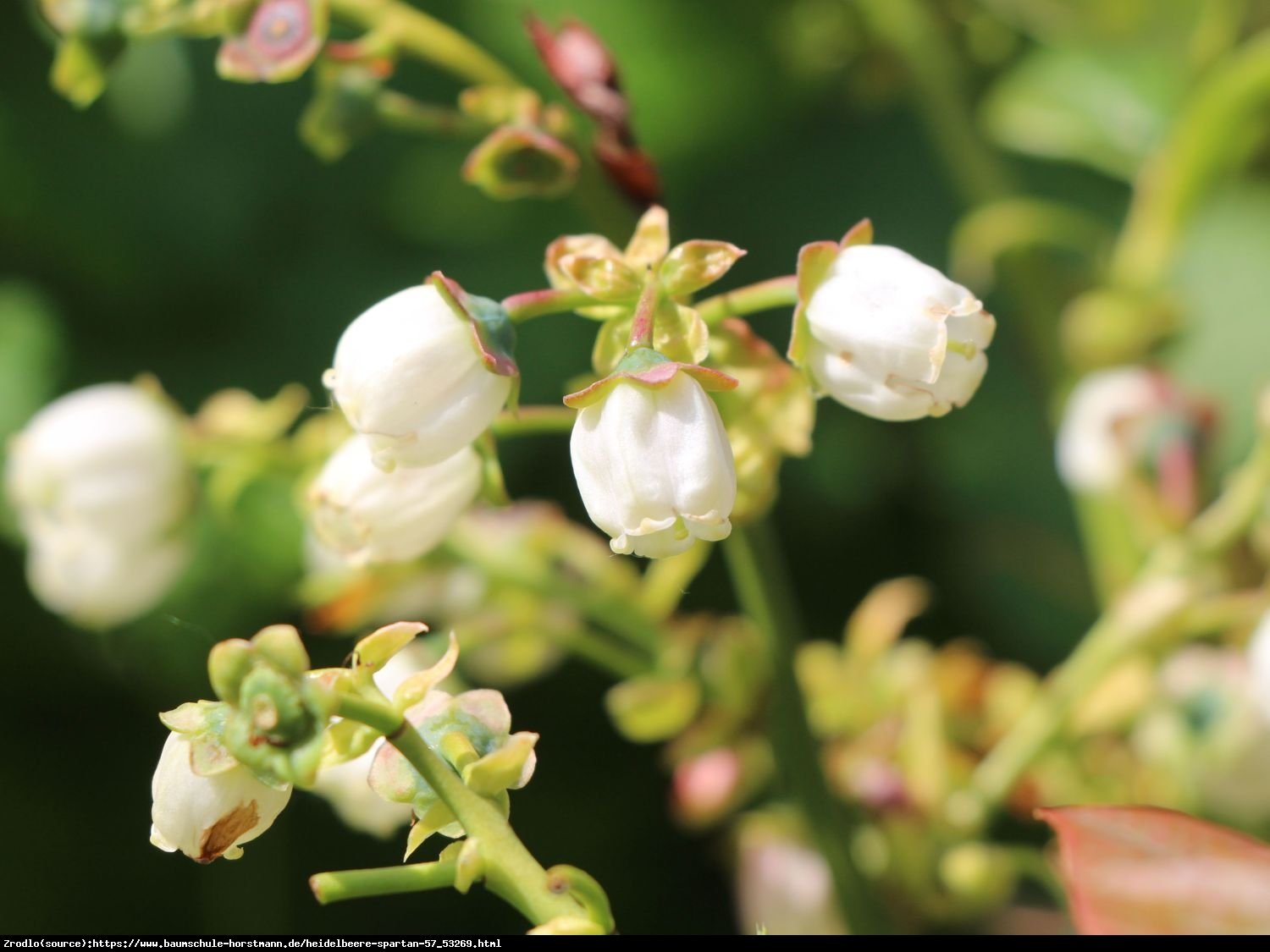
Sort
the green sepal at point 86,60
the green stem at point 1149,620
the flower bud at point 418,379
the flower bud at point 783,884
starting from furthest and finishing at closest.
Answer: the flower bud at point 783,884, the green stem at point 1149,620, the green sepal at point 86,60, the flower bud at point 418,379

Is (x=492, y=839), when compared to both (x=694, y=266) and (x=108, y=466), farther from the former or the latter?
(x=108, y=466)

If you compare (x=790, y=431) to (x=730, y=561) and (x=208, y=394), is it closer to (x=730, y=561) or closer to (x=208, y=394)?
(x=730, y=561)

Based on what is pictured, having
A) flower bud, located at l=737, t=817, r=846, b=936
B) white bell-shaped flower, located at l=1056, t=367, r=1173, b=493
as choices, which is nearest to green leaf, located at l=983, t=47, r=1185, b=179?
white bell-shaped flower, located at l=1056, t=367, r=1173, b=493

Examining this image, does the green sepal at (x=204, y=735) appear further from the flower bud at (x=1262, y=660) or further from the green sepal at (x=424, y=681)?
the flower bud at (x=1262, y=660)

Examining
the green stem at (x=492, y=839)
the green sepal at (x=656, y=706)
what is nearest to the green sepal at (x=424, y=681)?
the green stem at (x=492, y=839)

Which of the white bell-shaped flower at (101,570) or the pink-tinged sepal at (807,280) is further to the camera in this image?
the white bell-shaped flower at (101,570)

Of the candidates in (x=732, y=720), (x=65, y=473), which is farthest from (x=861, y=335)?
(x=65, y=473)

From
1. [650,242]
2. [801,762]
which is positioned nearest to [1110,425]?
[801,762]
